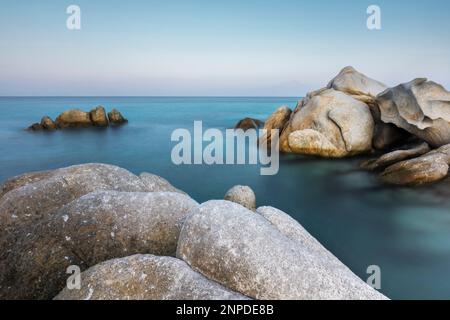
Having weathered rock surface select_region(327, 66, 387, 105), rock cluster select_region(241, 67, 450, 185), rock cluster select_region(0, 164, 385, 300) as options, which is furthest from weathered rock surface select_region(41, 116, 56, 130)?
rock cluster select_region(0, 164, 385, 300)

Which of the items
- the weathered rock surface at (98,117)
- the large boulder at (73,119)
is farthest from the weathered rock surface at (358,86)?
the large boulder at (73,119)

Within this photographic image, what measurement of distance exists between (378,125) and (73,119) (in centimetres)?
3259

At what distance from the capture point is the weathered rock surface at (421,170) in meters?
13.4

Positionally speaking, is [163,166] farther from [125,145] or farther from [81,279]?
[81,279]

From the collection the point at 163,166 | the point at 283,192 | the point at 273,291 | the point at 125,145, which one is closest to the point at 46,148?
the point at 125,145

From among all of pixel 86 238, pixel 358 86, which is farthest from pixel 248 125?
pixel 86 238

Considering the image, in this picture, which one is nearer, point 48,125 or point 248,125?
point 48,125

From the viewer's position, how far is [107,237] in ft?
16.9

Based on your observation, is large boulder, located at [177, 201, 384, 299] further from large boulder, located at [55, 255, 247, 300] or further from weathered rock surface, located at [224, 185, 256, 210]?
weathered rock surface, located at [224, 185, 256, 210]

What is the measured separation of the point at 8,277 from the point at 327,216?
34.3 ft

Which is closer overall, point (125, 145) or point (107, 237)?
point (107, 237)

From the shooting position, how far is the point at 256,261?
4.21 meters

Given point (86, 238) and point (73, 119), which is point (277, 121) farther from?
point (73, 119)
